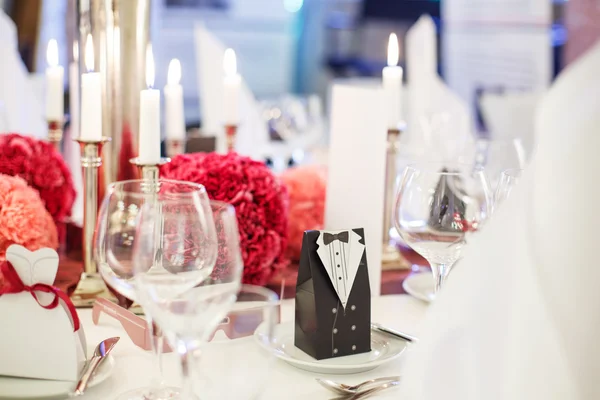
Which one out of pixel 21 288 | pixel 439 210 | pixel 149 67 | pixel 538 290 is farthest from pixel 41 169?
pixel 538 290

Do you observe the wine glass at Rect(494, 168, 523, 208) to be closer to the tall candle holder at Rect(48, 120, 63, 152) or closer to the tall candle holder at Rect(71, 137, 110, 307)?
the tall candle holder at Rect(71, 137, 110, 307)

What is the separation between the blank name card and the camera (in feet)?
4.22

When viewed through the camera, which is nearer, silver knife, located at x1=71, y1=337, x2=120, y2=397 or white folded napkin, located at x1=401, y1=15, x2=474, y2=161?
silver knife, located at x1=71, y1=337, x2=120, y2=397

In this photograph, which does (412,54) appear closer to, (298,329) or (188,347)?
(298,329)

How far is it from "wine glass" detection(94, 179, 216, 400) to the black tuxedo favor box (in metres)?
0.19

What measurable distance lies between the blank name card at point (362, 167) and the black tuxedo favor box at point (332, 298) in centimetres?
27

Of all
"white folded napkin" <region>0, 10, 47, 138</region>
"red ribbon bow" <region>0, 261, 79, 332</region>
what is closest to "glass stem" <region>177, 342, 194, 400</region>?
"red ribbon bow" <region>0, 261, 79, 332</region>

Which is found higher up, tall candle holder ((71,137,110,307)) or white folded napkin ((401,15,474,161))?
white folded napkin ((401,15,474,161))

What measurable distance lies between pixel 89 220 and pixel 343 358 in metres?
0.52

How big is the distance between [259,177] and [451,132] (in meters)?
0.92

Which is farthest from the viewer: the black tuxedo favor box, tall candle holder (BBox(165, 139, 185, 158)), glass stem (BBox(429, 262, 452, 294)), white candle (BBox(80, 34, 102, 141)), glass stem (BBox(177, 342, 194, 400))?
tall candle holder (BBox(165, 139, 185, 158))

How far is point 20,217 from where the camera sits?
45.3 inches

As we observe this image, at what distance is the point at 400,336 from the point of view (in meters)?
1.04

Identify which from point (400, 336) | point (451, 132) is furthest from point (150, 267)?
point (451, 132)
